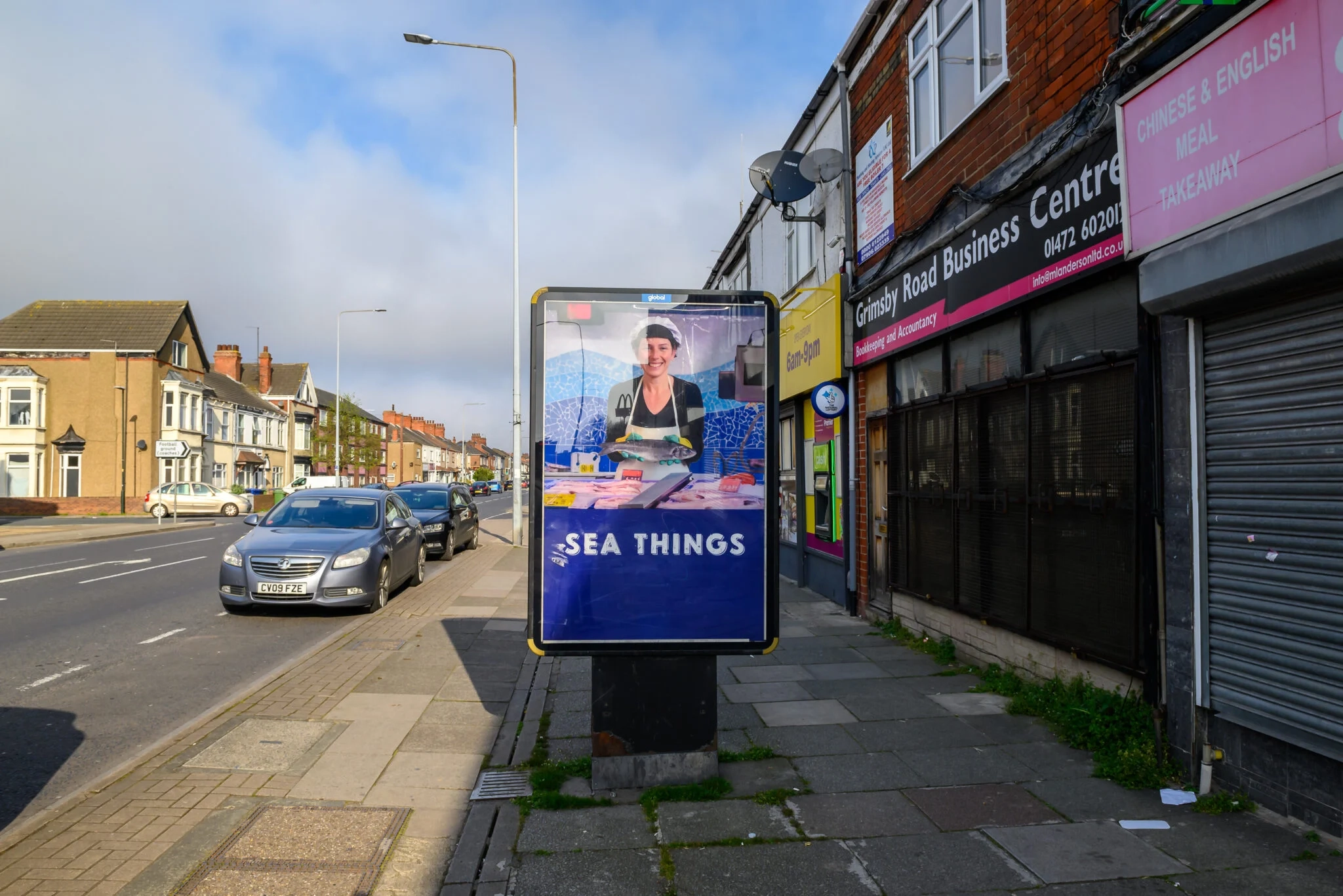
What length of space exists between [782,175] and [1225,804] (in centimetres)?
969

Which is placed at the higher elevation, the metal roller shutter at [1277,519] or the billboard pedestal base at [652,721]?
the metal roller shutter at [1277,519]

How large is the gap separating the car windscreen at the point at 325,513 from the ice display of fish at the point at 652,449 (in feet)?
26.5

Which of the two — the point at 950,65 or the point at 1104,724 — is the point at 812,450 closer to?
the point at 950,65

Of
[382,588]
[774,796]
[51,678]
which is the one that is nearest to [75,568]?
[382,588]

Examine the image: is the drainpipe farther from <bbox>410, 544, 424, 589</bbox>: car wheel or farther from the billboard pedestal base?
<bbox>410, 544, 424, 589</bbox>: car wheel

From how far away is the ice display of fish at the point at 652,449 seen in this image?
15.7 ft

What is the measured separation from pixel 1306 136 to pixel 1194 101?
84cm

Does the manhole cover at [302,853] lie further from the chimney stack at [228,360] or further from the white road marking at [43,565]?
the chimney stack at [228,360]

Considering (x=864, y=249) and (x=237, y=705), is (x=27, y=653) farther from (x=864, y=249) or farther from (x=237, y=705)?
(x=864, y=249)

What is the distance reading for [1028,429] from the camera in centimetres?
661

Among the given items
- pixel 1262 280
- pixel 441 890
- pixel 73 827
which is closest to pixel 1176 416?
pixel 1262 280

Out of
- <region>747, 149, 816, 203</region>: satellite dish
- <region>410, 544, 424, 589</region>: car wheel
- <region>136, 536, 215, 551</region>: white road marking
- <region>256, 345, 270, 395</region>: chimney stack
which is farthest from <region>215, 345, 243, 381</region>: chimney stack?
<region>747, 149, 816, 203</region>: satellite dish

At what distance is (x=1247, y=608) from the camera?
4.40 metres

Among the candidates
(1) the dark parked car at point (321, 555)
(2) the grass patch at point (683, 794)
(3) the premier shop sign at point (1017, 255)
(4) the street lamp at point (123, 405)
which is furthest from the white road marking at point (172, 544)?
(4) the street lamp at point (123, 405)
